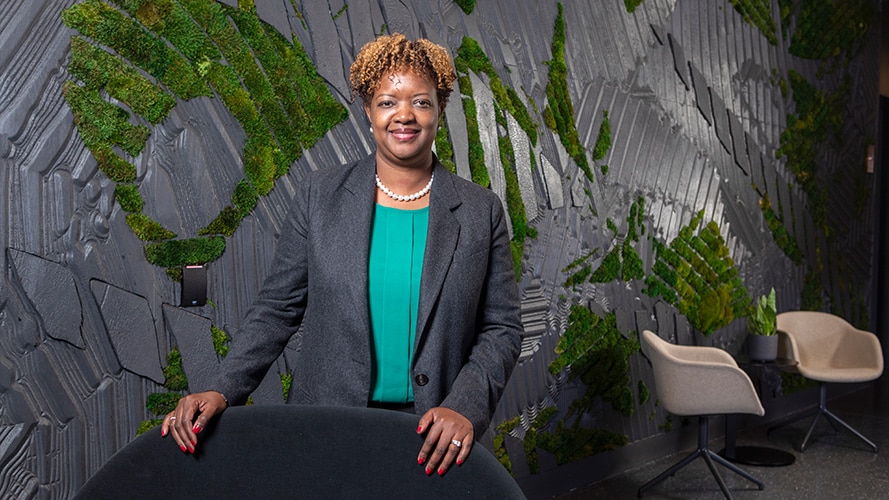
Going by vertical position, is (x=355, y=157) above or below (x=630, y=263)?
above

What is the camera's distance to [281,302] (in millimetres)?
1791

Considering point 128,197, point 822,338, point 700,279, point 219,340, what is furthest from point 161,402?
point 822,338

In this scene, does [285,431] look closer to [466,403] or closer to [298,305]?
[466,403]

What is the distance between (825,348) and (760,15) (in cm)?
247

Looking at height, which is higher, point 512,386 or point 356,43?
point 356,43

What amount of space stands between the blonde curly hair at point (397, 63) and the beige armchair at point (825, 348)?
4330 millimetres

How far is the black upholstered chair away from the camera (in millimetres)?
1171

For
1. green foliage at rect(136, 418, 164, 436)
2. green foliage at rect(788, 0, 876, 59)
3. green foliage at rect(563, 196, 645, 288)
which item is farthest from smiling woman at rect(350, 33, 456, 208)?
green foliage at rect(788, 0, 876, 59)

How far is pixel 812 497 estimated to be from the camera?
423 cm

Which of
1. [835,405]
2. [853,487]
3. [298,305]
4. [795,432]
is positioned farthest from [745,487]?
[298,305]

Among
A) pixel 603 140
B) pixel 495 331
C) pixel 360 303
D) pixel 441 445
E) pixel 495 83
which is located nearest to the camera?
pixel 441 445

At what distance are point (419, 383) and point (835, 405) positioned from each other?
5.95 metres

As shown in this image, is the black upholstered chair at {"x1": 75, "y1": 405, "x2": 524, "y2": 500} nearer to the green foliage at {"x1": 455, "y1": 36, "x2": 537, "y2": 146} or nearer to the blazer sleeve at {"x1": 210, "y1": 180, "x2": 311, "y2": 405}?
the blazer sleeve at {"x1": 210, "y1": 180, "x2": 311, "y2": 405}

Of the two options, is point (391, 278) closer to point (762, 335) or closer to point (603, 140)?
point (603, 140)
